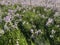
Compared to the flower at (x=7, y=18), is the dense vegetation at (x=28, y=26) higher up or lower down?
lower down

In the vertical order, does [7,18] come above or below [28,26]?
above

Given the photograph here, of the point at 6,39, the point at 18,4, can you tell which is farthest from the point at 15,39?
the point at 18,4

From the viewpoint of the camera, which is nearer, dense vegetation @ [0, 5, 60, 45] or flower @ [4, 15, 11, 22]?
dense vegetation @ [0, 5, 60, 45]

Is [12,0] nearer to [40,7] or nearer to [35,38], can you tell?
[40,7]

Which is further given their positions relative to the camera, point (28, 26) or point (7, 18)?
point (28, 26)

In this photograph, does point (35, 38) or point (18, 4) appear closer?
point (35, 38)

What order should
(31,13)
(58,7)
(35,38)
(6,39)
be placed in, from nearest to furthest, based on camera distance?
1. (6,39)
2. (35,38)
3. (31,13)
4. (58,7)

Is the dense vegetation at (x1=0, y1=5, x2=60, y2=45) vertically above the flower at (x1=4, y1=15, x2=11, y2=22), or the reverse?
the flower at (x1=4, y1=15, x2=11, y2=22)

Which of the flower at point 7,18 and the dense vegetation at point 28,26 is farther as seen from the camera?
the flower at point 7,18
